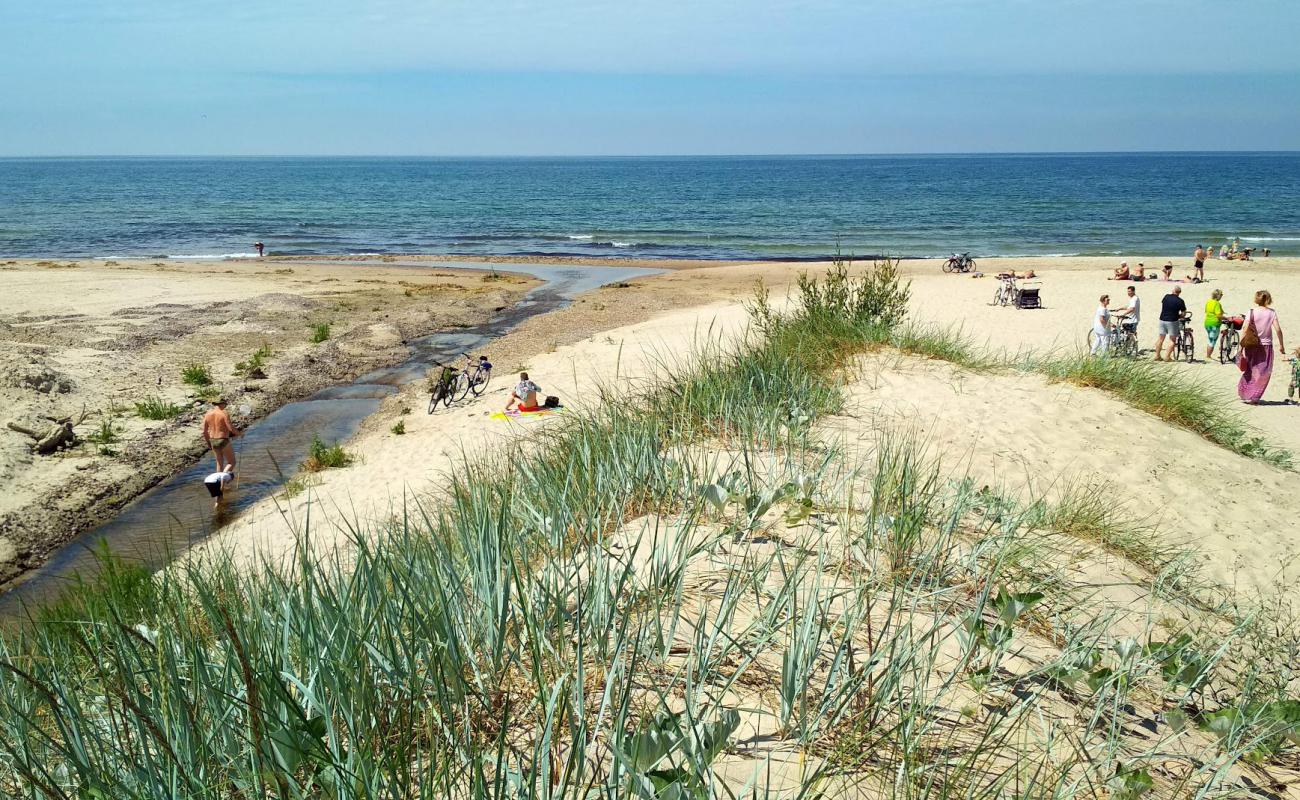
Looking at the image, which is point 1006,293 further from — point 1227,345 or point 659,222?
point 659,222

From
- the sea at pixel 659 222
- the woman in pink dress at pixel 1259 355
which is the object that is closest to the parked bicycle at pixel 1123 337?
the woman in pink dress at pixel 1259 355

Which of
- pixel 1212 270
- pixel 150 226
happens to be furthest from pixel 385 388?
pixel 150 226

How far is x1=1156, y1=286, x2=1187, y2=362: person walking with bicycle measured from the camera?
14.0 meters

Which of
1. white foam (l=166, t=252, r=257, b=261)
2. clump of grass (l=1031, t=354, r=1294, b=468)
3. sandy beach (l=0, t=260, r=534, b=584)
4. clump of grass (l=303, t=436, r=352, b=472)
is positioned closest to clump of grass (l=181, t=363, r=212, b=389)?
sandy beach (l=0, t=260, r=534, b=584)

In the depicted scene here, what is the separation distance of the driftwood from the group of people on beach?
13841 mm

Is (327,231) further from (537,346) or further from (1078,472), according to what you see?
(1078,472)

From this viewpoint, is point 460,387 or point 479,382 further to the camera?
point 460,387

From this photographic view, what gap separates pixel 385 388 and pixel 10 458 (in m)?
6.30

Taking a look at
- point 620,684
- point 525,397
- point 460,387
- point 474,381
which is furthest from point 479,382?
point 620,684

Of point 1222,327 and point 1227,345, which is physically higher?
point 1222,327

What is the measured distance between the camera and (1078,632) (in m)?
3.21

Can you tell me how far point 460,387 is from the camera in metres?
14.7

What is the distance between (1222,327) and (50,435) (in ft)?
61.6

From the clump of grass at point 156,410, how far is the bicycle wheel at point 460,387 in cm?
433
